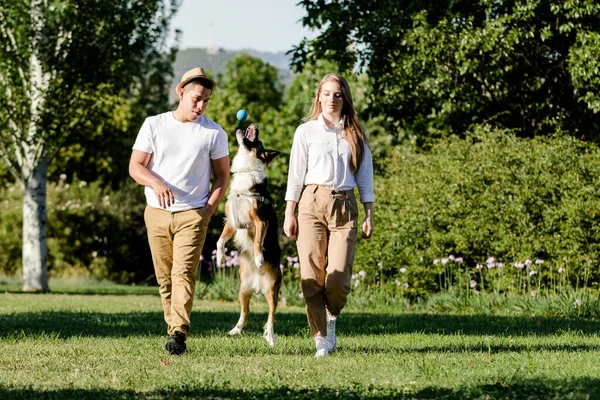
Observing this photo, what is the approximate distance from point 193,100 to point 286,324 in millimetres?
3968

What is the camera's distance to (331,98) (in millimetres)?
7406

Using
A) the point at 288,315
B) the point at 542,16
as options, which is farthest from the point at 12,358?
the point at 542,16

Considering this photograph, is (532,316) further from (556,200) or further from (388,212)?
(388,212)

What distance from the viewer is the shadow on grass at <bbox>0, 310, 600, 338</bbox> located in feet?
31.2

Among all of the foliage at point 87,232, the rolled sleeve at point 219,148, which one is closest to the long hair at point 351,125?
the rolled sleeve at point 219,148

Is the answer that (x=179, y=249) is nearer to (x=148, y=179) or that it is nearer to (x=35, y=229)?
(x=148, y=179)

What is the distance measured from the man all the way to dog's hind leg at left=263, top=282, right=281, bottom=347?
3.14 feet

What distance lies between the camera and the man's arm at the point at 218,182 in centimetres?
745

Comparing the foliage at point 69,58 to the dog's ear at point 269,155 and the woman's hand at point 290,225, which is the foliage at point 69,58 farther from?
the woman's hand at point 290,225

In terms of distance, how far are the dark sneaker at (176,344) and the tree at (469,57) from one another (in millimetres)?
10228

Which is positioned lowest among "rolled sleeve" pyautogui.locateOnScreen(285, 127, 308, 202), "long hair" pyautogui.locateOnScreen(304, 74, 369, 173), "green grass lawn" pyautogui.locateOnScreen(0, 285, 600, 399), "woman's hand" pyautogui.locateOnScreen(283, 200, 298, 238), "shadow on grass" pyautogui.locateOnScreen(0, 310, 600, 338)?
"shadow on grass" pyautogui.locateOnScreen(0, 310, 600, 338)

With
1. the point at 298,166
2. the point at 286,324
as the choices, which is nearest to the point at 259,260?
the point at 298,166

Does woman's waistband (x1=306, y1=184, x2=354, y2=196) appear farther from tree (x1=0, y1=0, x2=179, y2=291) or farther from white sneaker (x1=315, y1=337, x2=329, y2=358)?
tree (x1=0, y1=0, x2=179, y2=291)

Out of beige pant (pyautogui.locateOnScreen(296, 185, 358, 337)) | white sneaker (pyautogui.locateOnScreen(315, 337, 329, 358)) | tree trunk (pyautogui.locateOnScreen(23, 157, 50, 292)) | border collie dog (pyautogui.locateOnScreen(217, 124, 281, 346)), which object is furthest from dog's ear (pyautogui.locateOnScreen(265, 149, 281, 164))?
tree trunk (pyautogui.locateOnScreen(23, 157, 50, 292))
